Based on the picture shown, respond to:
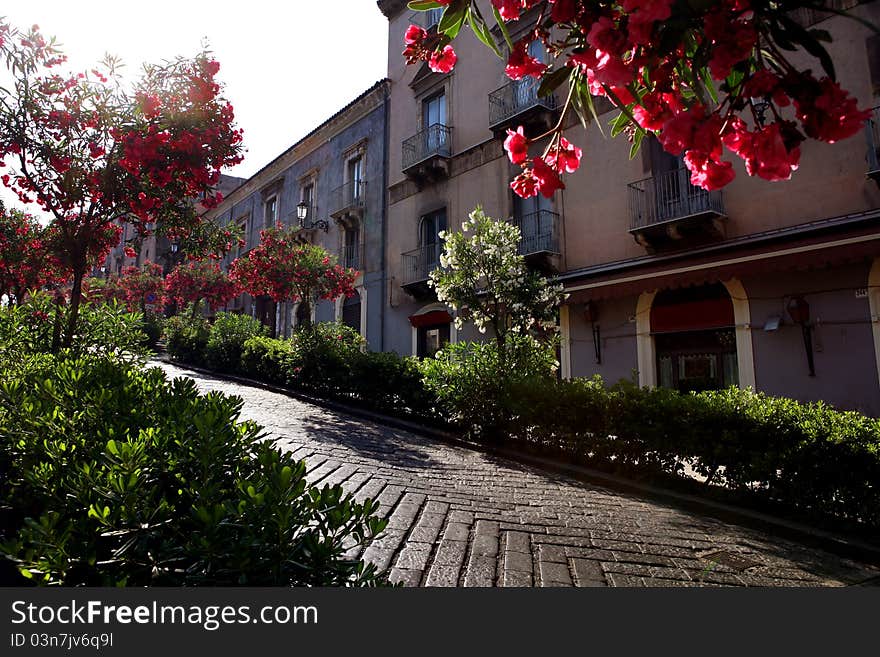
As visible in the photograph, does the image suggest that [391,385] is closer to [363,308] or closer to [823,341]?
[823,341]

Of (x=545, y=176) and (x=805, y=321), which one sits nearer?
(x=545, y=176)

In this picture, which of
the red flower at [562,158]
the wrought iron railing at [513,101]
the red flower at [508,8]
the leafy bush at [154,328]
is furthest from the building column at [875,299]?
the leafy bush at [154,328]

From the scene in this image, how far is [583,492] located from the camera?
546 cm

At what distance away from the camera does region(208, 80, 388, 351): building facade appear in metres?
19.3

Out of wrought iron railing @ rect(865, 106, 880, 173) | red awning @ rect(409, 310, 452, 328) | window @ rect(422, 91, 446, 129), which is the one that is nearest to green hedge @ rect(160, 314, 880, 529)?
wrought iron railing @ rect(865, 106, 880, 173)

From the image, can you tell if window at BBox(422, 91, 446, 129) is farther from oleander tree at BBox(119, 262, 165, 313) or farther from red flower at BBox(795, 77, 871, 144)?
oleander tree at BBox(119, 262, 165, 313)

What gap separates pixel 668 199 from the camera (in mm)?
11125

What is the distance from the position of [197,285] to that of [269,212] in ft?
19.1

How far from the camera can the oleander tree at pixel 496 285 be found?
8852 mm

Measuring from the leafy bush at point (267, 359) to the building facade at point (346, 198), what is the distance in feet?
5.86

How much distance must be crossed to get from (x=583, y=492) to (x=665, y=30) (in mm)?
4813

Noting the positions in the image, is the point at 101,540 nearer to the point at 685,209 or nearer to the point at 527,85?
the point at 685,209

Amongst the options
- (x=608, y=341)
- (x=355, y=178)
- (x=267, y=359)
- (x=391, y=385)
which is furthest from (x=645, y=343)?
(x=355, y=178)

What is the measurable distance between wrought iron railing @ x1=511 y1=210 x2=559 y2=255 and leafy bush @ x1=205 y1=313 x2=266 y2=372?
30.6 ft
